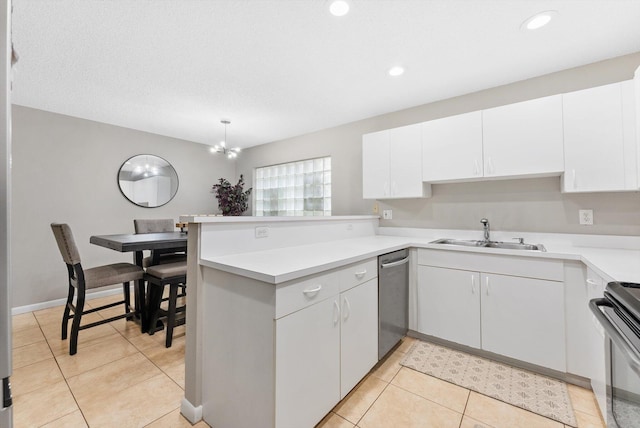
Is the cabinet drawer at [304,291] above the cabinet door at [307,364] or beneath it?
above

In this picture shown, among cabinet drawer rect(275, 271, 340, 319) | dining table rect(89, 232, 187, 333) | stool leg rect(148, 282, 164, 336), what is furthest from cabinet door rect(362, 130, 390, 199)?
stool leg rect(148, 282, 164, 336)

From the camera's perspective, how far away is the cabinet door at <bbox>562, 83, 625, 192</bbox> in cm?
187

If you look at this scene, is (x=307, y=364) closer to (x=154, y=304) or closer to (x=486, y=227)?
(x=154, y=304)

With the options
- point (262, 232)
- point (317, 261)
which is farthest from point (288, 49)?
point (317, 261)

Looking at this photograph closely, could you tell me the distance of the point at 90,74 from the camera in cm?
242

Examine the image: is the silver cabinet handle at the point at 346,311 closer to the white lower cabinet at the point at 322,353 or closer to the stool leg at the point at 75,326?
the white lower cabinet at the point at 322,353

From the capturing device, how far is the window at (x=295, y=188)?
4074mm

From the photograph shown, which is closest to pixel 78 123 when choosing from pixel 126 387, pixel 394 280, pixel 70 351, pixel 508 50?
pixel 70 351

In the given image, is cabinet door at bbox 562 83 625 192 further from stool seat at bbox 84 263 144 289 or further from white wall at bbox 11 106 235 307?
white wall at bbox 11 106 235 307

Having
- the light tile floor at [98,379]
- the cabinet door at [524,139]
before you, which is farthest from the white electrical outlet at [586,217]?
the light tile floor at [98,379]

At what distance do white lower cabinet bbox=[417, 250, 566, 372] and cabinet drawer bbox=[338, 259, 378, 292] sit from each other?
716 mm

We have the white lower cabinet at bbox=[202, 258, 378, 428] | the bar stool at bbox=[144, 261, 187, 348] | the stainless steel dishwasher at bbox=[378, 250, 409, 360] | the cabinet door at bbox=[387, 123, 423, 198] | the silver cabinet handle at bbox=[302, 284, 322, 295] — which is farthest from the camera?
the cabinet door at bbox=[387, 123, 423, 198]

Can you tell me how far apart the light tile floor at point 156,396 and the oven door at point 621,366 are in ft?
1.81

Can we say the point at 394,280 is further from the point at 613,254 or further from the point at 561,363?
the point at 613,254
